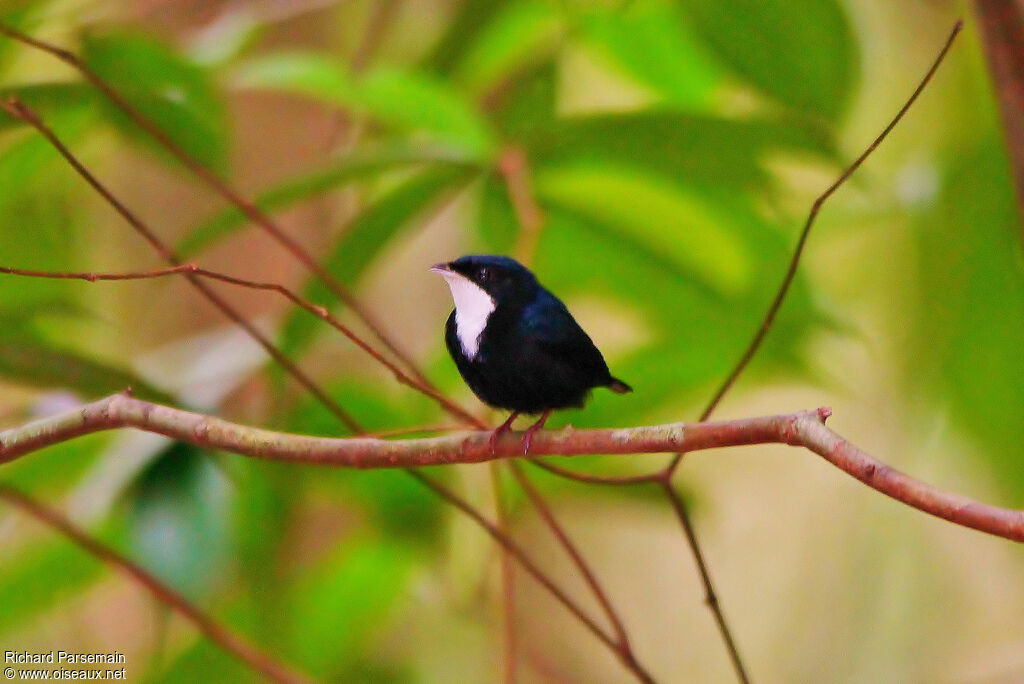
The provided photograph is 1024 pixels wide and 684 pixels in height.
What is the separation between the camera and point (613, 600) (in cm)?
459

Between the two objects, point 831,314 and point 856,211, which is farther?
point 856,211

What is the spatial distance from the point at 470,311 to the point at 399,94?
0.81m

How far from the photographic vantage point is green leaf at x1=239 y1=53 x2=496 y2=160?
2.47 meters

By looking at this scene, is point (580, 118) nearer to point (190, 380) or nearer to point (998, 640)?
point (190, 380)

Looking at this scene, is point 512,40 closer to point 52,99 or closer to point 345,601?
point 52,99

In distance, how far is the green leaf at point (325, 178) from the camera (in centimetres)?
224

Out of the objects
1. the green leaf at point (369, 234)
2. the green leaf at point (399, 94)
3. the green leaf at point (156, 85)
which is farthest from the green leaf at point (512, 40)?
the green leaf at point (156, 85)

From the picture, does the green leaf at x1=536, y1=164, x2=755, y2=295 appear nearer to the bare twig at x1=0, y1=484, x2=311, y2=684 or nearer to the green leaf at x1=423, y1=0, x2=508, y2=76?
the green leaf at x1=423, y1=0, x2=508, y2=76

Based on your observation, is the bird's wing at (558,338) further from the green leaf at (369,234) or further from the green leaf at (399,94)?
the green leaf at (399,94)

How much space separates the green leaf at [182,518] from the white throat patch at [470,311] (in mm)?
689

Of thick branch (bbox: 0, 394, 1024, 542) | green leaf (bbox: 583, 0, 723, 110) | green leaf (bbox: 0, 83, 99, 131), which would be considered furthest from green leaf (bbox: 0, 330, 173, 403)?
green leaf (bbox: 583, 0, 723, 110)

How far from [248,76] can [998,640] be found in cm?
373

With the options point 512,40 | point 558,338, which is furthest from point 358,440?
point 512,40

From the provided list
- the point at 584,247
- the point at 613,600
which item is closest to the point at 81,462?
the point at 584,247
